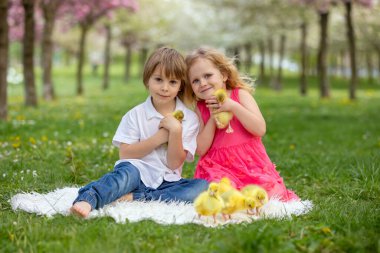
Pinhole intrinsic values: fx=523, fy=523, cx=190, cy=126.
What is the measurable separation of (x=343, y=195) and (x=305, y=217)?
120 centimetres

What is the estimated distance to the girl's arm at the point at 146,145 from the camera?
178 inches

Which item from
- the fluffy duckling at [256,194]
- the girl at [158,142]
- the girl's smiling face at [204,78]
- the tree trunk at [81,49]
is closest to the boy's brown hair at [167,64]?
the girl at [158,142]

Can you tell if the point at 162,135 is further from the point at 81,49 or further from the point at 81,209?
the point at 81,49

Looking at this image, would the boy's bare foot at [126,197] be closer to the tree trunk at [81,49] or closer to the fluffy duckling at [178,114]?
the fluffy duckling at [178,114]

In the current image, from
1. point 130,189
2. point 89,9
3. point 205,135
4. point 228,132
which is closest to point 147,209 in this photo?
point 130,189

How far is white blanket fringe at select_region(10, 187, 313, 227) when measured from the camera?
12.7 ft

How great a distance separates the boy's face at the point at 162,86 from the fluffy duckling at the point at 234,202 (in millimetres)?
1209

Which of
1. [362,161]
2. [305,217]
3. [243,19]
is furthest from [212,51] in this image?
[243,19]

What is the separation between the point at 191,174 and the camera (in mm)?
6180

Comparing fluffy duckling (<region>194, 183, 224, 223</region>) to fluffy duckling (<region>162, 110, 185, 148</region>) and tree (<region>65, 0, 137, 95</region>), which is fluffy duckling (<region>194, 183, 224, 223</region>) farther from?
tree (<region>65, 0, 137, 95</region>)

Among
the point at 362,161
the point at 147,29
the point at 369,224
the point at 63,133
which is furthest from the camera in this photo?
the point at 147,29

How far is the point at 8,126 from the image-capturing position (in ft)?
29.7

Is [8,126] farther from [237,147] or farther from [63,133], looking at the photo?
[237,147]

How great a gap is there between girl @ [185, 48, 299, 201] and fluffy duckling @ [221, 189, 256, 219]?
82 centimetres
